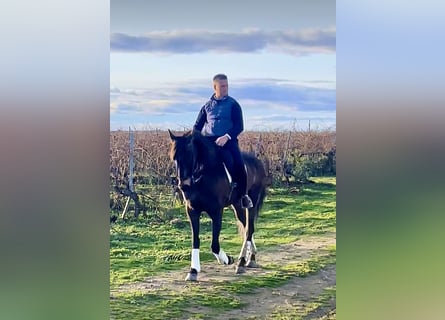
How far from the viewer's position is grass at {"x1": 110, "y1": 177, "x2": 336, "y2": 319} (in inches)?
183

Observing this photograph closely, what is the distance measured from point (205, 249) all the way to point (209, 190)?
0.40 m

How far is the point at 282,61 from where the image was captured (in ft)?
15.4

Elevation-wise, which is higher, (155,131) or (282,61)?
(282,61)

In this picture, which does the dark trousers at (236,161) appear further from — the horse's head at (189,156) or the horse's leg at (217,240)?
the horse's leg at (217,240)

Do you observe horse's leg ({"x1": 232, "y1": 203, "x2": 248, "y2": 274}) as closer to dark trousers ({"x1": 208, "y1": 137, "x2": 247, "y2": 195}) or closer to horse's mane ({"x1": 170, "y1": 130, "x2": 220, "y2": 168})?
dark trousers ({"x1": 208, "y1": 137, "x2": 247, "y2": 195})

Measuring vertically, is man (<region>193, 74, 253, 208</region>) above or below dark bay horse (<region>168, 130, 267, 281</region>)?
above

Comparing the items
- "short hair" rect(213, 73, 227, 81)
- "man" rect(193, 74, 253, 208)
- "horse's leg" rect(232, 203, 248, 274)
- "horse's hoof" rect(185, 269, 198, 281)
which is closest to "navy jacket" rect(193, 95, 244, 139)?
"man" rect(193, 74, 253, 208)

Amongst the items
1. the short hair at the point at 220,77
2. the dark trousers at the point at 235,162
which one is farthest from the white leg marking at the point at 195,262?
the short hair at the point at 220,77

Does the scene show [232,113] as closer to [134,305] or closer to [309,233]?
[309,233]

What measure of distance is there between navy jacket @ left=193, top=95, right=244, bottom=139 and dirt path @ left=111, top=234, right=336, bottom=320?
0.87 meters

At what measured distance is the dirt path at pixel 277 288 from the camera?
15.3 ft

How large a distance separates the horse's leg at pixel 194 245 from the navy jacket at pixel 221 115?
54cm
